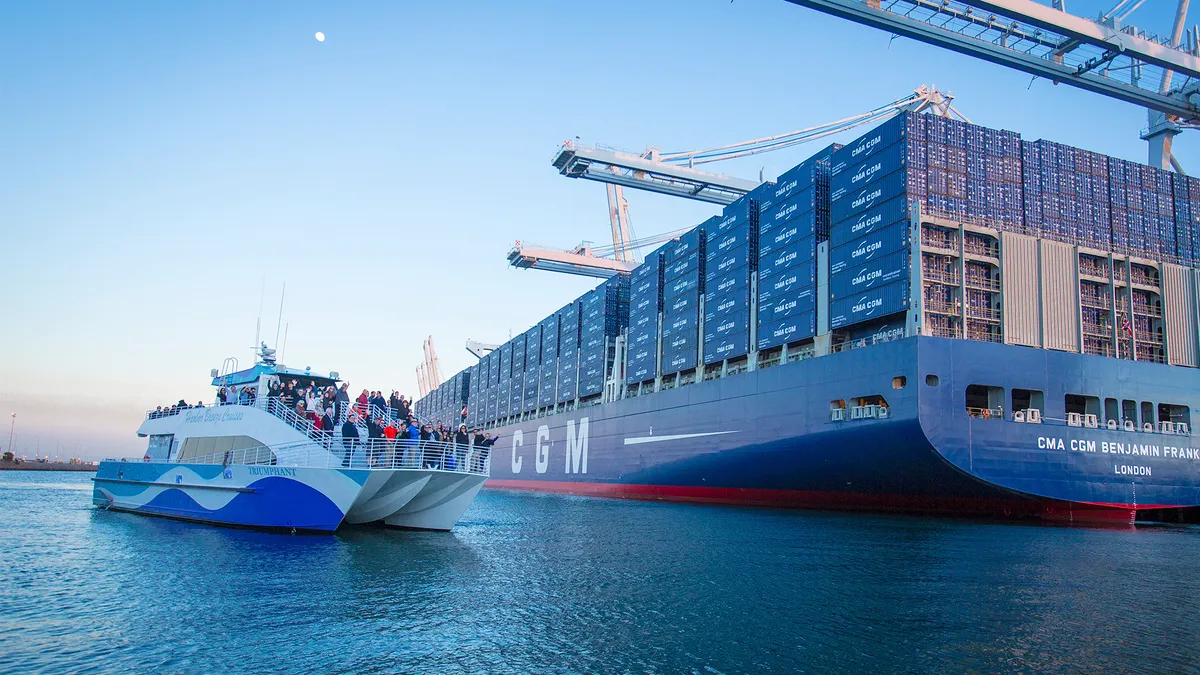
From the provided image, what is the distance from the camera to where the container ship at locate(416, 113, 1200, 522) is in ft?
72.8

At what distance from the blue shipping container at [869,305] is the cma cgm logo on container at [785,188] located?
5626mm

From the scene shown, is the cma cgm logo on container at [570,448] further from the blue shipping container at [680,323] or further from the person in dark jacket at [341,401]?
the person in dark jacket at [341,401]

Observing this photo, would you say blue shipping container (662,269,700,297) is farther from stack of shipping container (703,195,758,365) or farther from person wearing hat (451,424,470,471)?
person wearing hat (451,424,470,471)

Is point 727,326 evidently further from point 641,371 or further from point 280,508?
point 280,508

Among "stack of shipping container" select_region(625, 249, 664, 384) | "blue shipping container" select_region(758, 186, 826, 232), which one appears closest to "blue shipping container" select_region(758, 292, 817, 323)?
"blue shipping container" select_region(758, 186, 826, 232)

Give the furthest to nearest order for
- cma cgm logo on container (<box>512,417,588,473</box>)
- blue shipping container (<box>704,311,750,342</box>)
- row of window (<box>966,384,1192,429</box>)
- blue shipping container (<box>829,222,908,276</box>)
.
A: 1. cma cgm logo on container (<box>512,417,588,473</box>)
2. blue shipping container (<box>704,311,750,342</box>)
3. blue shipping container (<box>829,222,908,276</box>)
4. row of window (<box>966,384,1192,429</box>)

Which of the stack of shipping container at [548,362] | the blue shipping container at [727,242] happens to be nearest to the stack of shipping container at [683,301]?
the blue shipping container at [727,242]

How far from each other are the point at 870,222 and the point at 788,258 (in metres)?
4.24

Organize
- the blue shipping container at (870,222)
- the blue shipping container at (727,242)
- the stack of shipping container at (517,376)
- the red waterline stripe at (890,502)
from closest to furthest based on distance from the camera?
the red waterline stripe at (890,502)
the blue shipping container at (870,222)
the blue shipping container at (727,242)
the stack of shipping container at (517,376)

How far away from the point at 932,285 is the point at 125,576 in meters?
21.3

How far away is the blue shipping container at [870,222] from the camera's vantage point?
77.0ft

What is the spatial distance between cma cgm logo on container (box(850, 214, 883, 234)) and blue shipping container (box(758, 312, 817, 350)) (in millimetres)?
3195

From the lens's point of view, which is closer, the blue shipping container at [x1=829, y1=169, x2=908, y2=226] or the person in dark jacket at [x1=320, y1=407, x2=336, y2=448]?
the person in dark jacket at [x1=320, y1=407, x2=336, y2=448]

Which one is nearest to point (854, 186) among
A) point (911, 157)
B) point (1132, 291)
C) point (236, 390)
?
point (911, 157)
